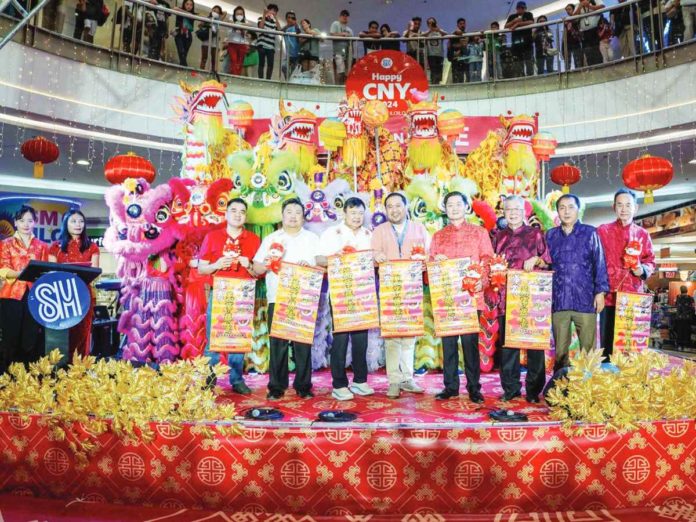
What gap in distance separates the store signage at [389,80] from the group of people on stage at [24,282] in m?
3.12

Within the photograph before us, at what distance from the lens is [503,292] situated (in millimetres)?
3307

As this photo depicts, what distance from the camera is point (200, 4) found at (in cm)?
1281

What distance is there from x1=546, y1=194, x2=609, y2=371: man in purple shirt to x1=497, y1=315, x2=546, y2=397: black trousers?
0.48ft

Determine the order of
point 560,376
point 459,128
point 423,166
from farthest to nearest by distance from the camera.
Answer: point 459,128 → point 423,166 → point 560,376

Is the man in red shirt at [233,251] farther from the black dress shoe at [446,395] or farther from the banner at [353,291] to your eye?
the black dress shoe at [446,395]

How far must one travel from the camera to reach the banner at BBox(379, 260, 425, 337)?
338 cm

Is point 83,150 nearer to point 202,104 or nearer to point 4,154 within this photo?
point 4,154

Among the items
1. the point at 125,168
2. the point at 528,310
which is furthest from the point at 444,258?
the point at 125,168

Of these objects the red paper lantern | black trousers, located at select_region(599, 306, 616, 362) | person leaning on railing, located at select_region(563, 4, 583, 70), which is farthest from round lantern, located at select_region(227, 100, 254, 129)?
person leaning on railing, located at select_region(563, 4, 583, 70)

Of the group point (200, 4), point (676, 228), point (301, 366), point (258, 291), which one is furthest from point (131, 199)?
point (676, 228)

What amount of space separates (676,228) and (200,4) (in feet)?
40.7

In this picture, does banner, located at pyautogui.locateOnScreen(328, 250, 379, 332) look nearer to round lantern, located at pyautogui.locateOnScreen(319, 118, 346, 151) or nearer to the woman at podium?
round lantern, located at pyautogui.locateOnScreen(319, 118, 346, 151)

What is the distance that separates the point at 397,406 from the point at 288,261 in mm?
1166

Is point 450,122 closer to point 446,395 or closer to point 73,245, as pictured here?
point 446,395
